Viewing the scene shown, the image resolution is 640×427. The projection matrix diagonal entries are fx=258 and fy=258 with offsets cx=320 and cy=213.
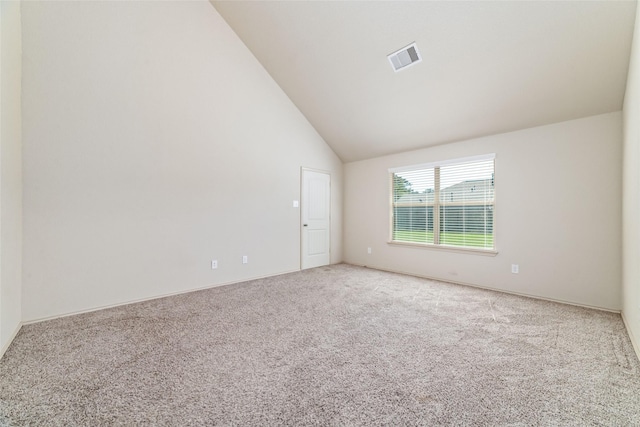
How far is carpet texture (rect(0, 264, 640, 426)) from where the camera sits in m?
1.37

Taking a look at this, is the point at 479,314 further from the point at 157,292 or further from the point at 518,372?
the point at 157,292

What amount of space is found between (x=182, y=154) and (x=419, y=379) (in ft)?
11.9

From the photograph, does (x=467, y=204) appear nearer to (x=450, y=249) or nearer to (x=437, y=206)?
(x=437, y=206)

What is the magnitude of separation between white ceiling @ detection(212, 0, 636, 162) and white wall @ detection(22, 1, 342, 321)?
81cm

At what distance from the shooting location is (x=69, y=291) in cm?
272

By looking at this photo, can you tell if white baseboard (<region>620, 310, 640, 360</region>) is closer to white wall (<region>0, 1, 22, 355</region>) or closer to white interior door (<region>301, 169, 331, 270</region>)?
white interior door (<region>301, 169, 331, 270</region>)

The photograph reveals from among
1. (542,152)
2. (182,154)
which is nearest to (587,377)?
(542,152)

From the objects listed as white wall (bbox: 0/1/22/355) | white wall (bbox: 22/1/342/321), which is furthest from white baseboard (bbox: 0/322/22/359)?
white wall (bbox: 22/1/342/321)

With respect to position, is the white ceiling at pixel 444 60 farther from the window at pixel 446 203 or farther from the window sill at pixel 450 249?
the window sill at pixel 450 249

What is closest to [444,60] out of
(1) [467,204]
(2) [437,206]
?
(1) [467,204]

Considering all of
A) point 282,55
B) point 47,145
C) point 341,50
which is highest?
point 282,55

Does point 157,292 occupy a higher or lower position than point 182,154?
lower

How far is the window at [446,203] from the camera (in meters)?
Result: 3.80

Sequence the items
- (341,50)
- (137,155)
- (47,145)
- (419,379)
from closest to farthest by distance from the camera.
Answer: (419,379)
(47,145)
(137,155)
(341,50)
